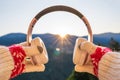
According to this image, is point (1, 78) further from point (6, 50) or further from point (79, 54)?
point (79, 54)

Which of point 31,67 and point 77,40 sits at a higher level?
point 77,40

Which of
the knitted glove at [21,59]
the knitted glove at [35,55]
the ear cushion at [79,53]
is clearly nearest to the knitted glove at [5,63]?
the knitted glove at [21,59]

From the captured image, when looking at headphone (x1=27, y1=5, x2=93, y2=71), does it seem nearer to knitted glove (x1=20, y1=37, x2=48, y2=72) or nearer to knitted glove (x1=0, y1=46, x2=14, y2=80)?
knitted glove (x1=20, y1=37, x2=48, y2=72)

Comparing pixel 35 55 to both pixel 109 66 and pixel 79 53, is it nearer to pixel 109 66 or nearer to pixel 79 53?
pixel 79 53

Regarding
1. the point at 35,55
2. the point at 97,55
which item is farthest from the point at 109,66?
the point at 35,55

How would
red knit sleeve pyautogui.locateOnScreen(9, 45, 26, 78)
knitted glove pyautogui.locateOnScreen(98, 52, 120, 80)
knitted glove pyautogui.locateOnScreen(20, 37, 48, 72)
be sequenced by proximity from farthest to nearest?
knitted glove pyautogui.locateOnScreen(20, 37, 48, 72) < red knit sleeve pyautogui.locateOnScreen(9, 45, 26, 78) < knitted glove pyautogui.locateOnScreen(98, 52, 120, 80)

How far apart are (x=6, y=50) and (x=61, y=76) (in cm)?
3532

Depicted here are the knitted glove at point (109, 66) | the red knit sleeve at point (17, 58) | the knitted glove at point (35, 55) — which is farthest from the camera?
the knitted glove at point (35, 55)

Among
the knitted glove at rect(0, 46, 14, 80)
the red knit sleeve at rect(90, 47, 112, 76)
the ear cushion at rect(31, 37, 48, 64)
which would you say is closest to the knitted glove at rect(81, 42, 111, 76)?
the red knit sleeve at rect(90, 47, 112, 76)

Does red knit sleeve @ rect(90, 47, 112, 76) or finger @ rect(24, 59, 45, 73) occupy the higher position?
red knit sleeve @ rect(90, 47, 112, 76)

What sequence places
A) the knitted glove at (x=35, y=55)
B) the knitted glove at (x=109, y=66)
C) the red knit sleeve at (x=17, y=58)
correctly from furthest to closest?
the knitted glove at (x=35, y=55) → the red knit sleeve at (x=17, y=58) → the knitted glove at (x=109, y=66)

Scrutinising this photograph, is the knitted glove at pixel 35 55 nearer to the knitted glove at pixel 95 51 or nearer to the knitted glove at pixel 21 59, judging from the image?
the knitted glove at pixel 21 59

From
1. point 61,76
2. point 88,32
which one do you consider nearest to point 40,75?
point 61,76

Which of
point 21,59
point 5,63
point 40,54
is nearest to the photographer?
point 5,63
